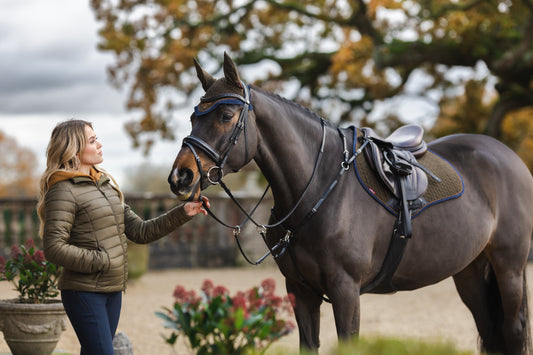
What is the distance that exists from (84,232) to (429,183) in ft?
6.95

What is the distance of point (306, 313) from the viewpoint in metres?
3.32

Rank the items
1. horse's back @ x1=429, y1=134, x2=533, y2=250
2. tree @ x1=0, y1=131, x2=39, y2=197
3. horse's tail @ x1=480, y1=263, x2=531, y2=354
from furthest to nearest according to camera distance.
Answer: tree @ x1=0, y1=131, x2=39, y2=197 → horse's tail @ x1=480, y1=263, x2=531, y2=354 → horse's back @ x1=429, y1=134, x2=533, y2=250

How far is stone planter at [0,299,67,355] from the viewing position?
13.6 feet

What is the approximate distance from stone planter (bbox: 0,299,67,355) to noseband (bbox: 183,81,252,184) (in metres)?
2.06

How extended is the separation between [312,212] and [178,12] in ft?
36.9

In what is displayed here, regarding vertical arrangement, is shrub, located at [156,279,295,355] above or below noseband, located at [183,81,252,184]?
below

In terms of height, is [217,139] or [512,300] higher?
[217,139]

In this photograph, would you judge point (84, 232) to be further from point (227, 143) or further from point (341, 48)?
point (341, 48)

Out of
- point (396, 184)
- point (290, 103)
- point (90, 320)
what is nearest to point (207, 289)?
point (90, 320)

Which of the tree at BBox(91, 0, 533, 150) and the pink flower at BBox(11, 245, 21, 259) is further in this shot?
the tree at BBox(91, 0, 533, 150)

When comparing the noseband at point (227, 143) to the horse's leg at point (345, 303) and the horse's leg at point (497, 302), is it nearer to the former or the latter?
the horse's leg at point (345, 303)

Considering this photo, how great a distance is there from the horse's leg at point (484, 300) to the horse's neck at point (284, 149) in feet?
5.69

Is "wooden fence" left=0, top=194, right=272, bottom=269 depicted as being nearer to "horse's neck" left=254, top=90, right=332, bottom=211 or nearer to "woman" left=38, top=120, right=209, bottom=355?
"horse's neck" left=254, top=90, right=332, bottom=211

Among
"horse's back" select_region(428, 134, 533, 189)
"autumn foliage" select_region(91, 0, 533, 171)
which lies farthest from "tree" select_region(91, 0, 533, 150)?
"horse's back" select_region(428, 134, 533, 189)
